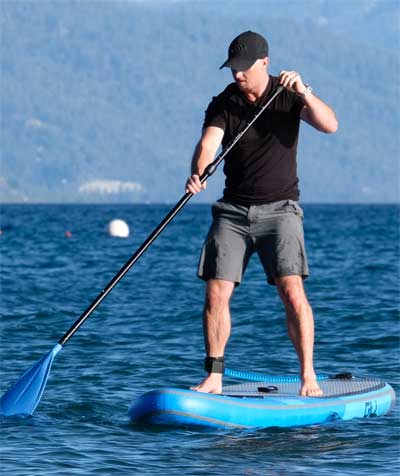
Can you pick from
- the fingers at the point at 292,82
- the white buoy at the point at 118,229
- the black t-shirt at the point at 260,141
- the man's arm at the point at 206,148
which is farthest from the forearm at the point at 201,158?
the white buoy at the point at 118,229

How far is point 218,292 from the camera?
30.4ft

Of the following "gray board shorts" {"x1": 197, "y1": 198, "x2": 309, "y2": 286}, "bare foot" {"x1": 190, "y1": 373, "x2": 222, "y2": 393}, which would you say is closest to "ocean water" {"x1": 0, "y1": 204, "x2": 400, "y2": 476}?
"bare foot" {"x1": 190, "y1": 373, "x2": 222, "y2": 393}

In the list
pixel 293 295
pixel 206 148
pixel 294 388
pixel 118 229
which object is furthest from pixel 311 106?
pixel 118 229

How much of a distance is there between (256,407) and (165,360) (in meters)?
3.96

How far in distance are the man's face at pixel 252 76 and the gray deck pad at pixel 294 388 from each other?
2417 mm

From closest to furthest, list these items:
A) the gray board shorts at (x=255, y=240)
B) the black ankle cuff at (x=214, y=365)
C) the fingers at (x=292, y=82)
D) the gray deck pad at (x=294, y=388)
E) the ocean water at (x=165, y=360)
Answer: the ocean water at (x=165, y=360), the fingers at (x=292, y=82), the gray board shorts at (x=255, y=240), the black ankle cuff at (x=214, y=365), the gray deck pad at (x=294, y=388)

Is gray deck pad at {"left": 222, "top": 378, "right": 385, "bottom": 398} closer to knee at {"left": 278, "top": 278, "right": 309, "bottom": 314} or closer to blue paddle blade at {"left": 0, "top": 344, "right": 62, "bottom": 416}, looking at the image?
knee at {"left": 278, "top": 278, "right": 309, "bottom": 314}

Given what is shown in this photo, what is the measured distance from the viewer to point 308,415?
9.44 m

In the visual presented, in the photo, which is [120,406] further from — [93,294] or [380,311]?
[93,294]

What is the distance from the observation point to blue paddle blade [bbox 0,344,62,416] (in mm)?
9633

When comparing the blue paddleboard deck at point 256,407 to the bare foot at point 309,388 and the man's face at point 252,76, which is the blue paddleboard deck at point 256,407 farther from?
the man's face at point 252,76

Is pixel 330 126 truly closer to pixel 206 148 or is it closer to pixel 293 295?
pixel 206 148

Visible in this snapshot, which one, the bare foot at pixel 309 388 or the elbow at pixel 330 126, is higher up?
the elbow at pixel 330 126

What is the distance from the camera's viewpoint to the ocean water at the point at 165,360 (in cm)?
842
